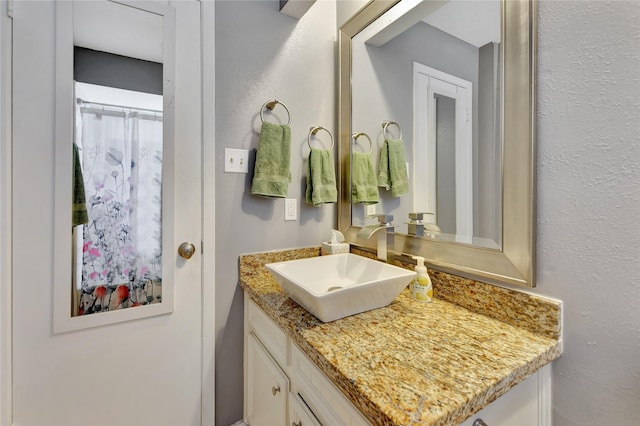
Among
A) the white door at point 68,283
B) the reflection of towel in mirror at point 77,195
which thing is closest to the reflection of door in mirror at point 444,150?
the white door at point 68,283

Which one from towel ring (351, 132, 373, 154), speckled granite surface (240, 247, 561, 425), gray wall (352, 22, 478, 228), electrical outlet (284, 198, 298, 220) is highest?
gray wall (352, 22, 478, 228)

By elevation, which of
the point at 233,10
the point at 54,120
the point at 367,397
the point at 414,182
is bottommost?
the point at 367,397

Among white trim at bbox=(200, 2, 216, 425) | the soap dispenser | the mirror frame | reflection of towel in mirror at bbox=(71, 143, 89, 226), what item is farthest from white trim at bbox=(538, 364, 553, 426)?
reflection of towel in mirror at bbox=(71, 143, 89, 226)

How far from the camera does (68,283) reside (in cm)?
108

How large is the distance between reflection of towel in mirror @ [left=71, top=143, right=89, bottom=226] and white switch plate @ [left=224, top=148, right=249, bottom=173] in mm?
535

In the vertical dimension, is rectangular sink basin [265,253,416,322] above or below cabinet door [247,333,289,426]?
above

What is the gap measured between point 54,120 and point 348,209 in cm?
128

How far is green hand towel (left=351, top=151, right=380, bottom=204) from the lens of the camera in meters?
1.47

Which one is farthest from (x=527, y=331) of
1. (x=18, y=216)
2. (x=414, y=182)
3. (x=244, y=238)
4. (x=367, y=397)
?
(x=18, y=216)

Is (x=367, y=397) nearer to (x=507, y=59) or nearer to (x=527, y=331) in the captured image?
(x=527, y=331)

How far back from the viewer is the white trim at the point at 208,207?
129cm

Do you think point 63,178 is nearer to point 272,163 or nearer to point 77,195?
point 77,195

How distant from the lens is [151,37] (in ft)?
3.94

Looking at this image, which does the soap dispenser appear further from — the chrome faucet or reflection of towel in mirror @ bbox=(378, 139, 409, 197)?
reflection of towel in mirror @ bbox=(378, 139, 409, 197)
